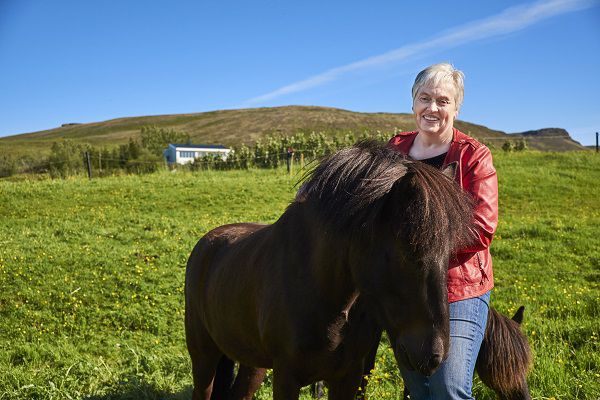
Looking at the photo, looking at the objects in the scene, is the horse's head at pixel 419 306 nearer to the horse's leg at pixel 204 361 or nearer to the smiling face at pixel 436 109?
the smiling face at pixel 436 109

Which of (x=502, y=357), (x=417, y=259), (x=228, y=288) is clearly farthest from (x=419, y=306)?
(x=228, y=288)

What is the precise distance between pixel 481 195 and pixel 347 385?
1311 millimetres

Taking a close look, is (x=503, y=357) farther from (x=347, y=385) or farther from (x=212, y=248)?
(x=212, y=248)

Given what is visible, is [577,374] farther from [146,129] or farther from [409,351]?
[146,129]

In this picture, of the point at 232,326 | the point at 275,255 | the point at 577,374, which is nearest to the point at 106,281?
the point at 232,326

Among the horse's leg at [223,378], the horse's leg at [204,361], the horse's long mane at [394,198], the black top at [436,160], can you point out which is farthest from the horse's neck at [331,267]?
the horse's leg at [223,378]

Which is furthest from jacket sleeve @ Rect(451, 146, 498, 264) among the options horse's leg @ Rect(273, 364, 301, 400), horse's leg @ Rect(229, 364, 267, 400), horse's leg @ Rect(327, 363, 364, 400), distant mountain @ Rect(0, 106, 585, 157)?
distant mountain @ Rect(0, 106, 585, 157)

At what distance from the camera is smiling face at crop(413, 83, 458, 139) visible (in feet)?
8.55

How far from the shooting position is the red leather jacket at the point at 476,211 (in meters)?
2.37

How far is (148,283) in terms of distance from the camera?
7879 millimetres

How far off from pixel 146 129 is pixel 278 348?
270 feet

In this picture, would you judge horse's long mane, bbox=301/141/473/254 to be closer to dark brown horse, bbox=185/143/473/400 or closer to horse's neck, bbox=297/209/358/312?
dark brown horse, bbox=185/143/473/400

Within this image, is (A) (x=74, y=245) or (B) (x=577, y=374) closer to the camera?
(B) (x=577, y=374)

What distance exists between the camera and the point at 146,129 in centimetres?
8006
